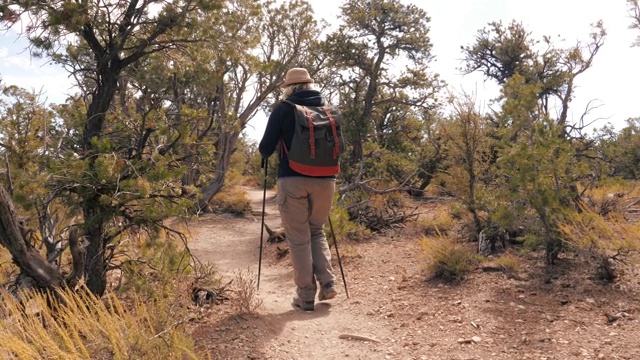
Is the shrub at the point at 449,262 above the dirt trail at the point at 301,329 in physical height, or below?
above

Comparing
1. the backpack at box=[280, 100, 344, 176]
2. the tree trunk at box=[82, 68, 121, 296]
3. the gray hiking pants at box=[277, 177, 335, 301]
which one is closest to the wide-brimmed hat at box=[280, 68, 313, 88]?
the backpack at box=[280, 100, 344, 176]

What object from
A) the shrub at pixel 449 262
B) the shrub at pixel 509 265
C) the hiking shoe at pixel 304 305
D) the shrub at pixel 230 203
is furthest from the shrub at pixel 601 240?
the shrub at pixel 230 203

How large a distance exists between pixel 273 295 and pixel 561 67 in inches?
699

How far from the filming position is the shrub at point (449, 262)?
512cm

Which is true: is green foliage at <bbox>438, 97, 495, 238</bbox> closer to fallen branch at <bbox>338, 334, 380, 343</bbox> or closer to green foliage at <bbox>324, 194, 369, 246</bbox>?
green foliage at <bbox>324, 194, 369, 246</bbox>

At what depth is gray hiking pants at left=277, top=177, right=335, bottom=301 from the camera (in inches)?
166

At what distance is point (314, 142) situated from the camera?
410cm

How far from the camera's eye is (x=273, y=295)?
5211 mm

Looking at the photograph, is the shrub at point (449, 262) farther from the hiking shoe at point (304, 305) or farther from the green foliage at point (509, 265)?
the hiking shoe at point (304, 305)

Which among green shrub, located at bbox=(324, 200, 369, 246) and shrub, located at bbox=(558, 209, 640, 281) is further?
green shrub, located at bbox=(324, 200, 369, 246)

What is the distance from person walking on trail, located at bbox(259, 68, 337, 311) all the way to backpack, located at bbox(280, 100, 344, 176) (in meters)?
0.07

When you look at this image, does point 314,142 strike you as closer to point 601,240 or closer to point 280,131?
point 280,131

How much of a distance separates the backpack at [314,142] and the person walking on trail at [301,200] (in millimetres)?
71

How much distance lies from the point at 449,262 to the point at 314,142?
214 cm
